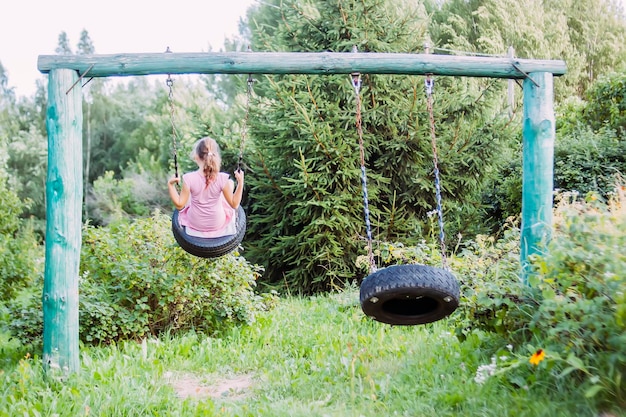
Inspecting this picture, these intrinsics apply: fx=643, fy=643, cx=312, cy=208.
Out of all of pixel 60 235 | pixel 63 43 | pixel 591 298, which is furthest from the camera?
pixel 63 43

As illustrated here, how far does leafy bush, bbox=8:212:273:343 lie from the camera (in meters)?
6.47

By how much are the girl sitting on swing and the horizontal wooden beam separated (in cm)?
76

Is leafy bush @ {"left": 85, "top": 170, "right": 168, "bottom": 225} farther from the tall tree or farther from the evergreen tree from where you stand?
the tall tree

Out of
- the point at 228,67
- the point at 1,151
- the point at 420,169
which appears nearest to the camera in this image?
the point at 228,67

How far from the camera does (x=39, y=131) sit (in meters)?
29.3

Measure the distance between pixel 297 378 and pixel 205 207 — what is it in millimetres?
1690

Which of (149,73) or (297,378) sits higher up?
(149,73)

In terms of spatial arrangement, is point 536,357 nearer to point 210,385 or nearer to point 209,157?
point 210,385

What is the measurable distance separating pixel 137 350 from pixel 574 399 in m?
3.96

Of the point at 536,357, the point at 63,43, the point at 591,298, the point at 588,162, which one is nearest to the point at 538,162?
the point at 591,298

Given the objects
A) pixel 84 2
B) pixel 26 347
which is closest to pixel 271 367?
pixel 26 347

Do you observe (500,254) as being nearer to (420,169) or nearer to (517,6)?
(420,169)

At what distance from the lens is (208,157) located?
572 centimetres

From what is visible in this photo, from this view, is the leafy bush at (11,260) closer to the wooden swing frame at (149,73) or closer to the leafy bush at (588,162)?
the wooden swing frame at (149,73)
